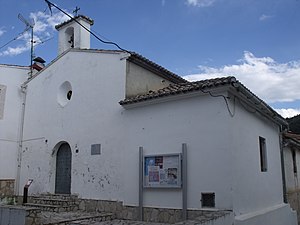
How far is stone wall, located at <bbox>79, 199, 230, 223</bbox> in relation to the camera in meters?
7.64

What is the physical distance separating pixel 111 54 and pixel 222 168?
5.34 metres

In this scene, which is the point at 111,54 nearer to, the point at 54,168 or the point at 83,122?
the point at 83,122

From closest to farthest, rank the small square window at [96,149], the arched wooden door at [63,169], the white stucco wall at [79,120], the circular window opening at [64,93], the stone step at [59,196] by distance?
the white stucco wall at [79,120] < the small square window at [96,149] < the stone step at [59,196] < the arched wooden door at [63,169] < the circular window opening at [64,93]

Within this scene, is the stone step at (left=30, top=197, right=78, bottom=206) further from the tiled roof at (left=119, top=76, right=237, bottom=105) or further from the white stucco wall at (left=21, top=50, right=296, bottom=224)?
the tiled roof at (left=119, top=76, right=237, bottom=105)

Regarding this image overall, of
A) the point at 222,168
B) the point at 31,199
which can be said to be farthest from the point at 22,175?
the point at 222,168

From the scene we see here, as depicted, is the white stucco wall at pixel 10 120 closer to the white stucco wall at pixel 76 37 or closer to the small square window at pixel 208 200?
the white stucco wall at pixel 76 37

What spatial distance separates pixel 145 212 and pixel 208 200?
1.94 metres

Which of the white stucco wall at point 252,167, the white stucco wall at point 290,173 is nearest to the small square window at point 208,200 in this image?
the white stucco wall at point 252,167

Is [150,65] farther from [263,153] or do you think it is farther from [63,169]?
[63,169]

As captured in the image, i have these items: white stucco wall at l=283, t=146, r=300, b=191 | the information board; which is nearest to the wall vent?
the information board

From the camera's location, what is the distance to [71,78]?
1198 centimetres

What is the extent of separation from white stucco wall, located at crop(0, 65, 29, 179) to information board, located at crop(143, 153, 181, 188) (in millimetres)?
7234

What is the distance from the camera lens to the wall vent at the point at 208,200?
24.8 ft

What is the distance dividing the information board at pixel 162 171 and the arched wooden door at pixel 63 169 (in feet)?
12.9
